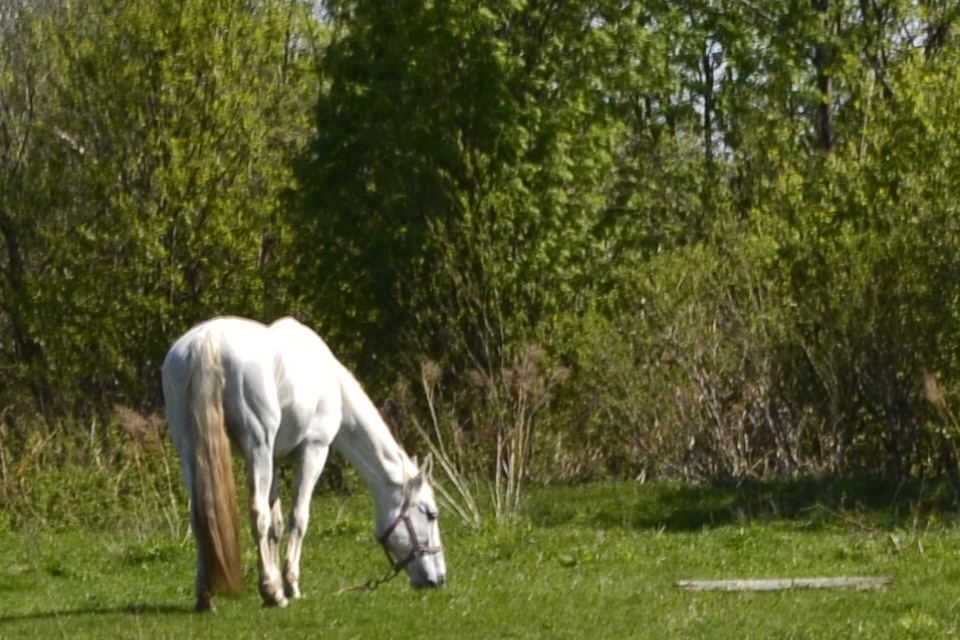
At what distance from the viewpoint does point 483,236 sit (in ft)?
75.5

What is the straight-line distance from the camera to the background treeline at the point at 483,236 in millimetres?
20453

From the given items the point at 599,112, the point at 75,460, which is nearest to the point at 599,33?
the point at 599,112

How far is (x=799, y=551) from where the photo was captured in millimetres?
13172

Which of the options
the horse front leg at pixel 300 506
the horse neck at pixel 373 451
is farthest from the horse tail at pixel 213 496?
the horse neck at pixel 373 451

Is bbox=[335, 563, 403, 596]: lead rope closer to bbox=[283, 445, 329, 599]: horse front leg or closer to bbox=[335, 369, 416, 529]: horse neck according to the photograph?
bbox=[335, 369, 416, 529]: horse neck

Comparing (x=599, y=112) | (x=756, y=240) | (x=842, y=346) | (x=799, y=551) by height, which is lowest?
(x=799, y=551)

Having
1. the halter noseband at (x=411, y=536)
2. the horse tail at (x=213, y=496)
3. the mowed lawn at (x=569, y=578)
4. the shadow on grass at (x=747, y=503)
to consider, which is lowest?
the shadow on grass at (x=747, y=503)

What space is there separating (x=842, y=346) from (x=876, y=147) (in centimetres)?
246

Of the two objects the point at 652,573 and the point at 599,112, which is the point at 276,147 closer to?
the point at 599,112

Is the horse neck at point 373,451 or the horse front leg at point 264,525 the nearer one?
the horse front leg at point 264,525

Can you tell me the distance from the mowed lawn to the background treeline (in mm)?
2249

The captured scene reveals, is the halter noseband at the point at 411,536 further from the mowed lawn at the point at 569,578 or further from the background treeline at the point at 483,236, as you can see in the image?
the background treeline at the point at 483,236

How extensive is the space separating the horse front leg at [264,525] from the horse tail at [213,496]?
1.13 feet

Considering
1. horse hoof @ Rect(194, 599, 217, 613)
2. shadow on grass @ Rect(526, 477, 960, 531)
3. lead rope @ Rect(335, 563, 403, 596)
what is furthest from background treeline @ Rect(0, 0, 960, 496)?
horse hoof @ Rect(194, 599, 217, 613)
